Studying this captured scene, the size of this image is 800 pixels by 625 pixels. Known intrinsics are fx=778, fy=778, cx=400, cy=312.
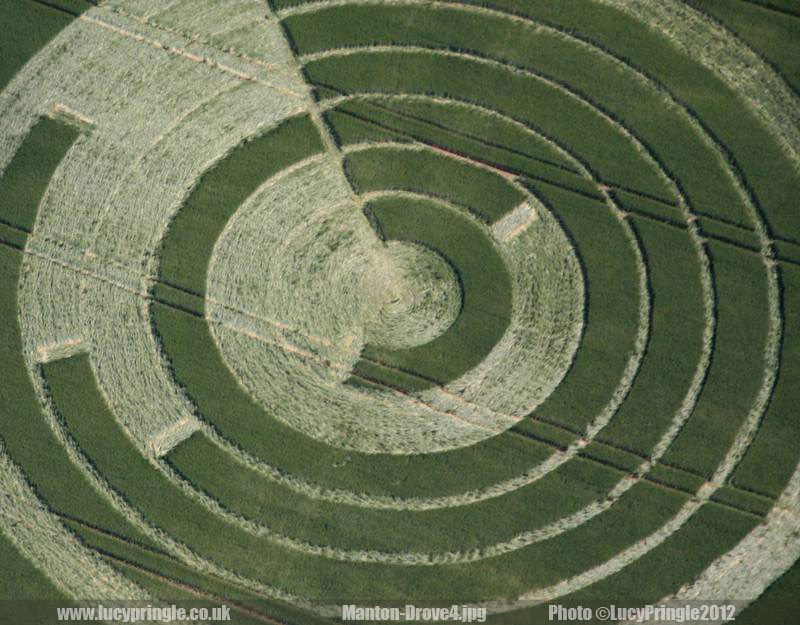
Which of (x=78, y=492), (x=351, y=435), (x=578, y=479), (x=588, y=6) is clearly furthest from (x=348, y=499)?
(x=588, y=6)

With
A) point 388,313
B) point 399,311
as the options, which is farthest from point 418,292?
point 388,313

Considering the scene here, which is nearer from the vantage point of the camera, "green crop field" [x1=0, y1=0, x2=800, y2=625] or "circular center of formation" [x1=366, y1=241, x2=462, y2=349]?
"green crop field" [x1=0, y1=0, x2=800, y2=625]

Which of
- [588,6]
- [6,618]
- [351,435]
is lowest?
[6,618]

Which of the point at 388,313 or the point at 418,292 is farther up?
the point at 418,292

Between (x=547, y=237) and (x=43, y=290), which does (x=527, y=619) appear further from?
(x=43, y=290)

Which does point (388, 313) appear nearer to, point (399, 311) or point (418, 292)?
point (399, 311)
